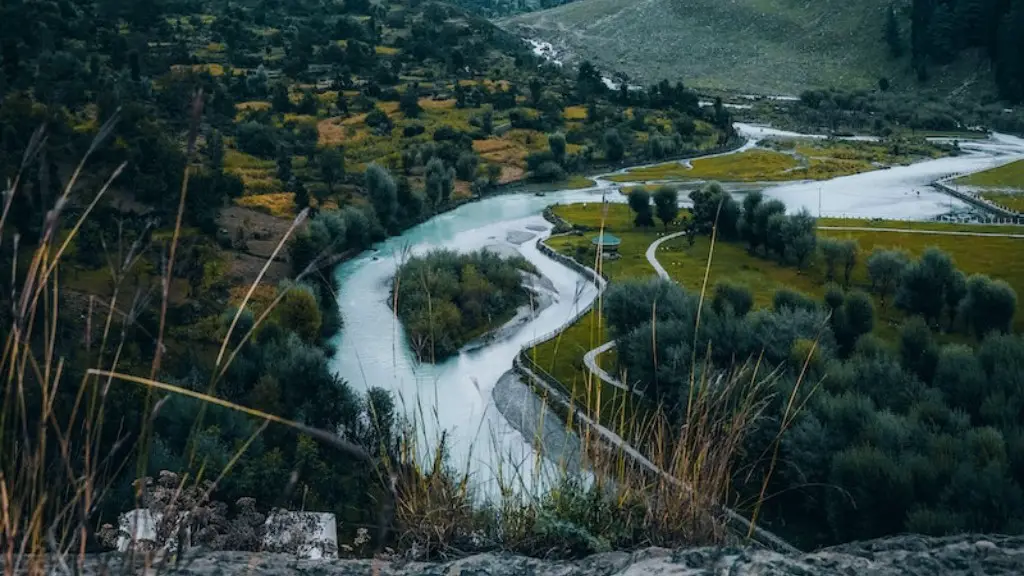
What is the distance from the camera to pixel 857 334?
29734 mm

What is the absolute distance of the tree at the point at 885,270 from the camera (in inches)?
1443

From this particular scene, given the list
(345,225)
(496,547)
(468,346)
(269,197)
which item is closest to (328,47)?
(269,197)

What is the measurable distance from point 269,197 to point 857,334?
108 ft

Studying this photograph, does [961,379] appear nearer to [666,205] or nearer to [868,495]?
[868,495]

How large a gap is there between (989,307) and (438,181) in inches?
1331

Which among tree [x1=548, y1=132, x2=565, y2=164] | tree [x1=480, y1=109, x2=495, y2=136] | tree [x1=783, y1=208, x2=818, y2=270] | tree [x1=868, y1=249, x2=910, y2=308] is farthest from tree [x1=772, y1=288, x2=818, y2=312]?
tree [x1=480, y1=109, x2=495, y2=136]

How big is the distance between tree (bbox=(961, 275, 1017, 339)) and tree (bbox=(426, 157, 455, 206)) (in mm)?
32816

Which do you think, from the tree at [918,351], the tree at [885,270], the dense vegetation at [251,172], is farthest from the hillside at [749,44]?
the tree at [918,351]

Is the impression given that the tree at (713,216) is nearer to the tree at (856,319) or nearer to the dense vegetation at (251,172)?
the dense vegetation at (251,172)

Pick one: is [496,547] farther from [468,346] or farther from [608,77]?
[608,77]

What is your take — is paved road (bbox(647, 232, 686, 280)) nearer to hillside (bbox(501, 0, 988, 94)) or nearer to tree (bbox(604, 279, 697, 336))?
tree (bbox(604, 279, 697, 336))

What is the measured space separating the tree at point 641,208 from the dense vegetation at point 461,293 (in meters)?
11.8

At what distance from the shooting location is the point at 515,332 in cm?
3575

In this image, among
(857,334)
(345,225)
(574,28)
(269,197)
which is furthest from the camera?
(574,28)
